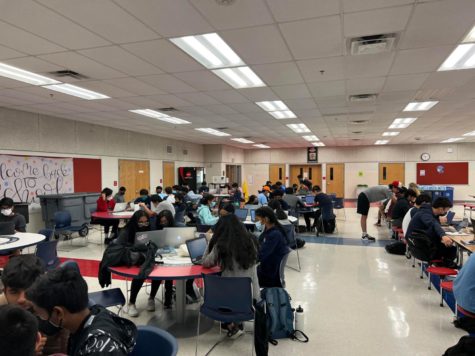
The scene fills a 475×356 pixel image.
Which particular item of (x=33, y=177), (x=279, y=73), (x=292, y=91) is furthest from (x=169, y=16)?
(x=33, y=177)

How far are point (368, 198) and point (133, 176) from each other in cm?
783

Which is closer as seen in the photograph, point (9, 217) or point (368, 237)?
point (9, 217)

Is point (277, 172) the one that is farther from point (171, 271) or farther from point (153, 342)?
point (153, 342)

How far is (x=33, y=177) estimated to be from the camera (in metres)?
7.80

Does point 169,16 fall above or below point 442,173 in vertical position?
above

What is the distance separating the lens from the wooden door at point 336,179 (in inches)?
722

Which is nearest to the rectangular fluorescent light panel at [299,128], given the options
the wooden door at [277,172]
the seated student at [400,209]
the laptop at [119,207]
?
the seated student at [400,209]

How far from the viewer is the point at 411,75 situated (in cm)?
493

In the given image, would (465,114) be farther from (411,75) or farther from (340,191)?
(340,191)

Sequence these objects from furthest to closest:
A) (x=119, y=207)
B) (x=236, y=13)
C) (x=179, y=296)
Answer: (x=119, y=207), (x=179, y=296), (x=236, y=13)

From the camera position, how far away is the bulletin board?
656 inches

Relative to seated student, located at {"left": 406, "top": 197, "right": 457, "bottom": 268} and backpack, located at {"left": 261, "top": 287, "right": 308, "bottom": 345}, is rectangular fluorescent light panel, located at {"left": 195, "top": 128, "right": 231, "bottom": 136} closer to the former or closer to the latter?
seated student, located at {"left": 406, "top": 197, "right": 457, "bottom": 268}

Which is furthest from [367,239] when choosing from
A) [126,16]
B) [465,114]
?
[126,16]

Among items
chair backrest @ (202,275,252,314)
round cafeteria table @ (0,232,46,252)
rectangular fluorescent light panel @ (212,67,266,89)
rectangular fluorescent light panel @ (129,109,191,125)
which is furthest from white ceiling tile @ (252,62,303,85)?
round cafeteria table @ (0,232,46,252)
